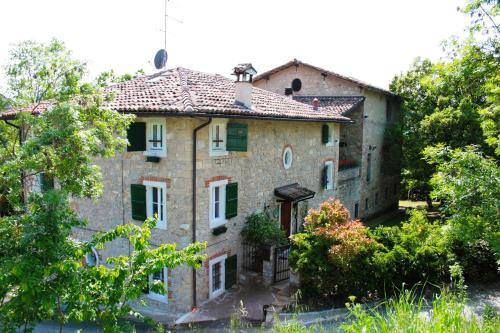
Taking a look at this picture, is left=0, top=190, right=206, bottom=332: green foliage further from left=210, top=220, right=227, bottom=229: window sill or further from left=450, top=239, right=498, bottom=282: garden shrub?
left=450, top=239, right=498, bottom=282: garden shrub

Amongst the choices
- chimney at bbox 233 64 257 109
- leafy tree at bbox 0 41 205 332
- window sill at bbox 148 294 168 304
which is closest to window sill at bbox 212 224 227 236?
window sill at bbox 148 294 168 304

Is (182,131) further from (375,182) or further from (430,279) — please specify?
(375,182)

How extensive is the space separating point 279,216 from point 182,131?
646 centimetres

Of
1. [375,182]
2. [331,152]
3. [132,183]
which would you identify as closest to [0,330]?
[132,183]

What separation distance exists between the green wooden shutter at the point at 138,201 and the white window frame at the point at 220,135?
2433mm

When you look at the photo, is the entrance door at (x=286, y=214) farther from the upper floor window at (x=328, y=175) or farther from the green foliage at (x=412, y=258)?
the green foliage at (x=412, y=258)

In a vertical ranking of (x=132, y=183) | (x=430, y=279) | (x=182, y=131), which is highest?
(x=182, y=131)

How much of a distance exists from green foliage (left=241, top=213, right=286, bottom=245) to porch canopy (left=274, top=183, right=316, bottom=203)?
4.74ft

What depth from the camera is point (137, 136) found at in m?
12.0

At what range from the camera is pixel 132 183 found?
41.4ft

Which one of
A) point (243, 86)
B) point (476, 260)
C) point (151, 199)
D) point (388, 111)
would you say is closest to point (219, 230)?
point (151, 199)

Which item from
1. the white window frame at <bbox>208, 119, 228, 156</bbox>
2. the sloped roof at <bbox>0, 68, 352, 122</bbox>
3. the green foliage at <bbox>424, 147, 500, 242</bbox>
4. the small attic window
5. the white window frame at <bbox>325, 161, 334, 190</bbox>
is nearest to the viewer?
the green foliage at <bbox>424, 147, 500, 242</bbox>

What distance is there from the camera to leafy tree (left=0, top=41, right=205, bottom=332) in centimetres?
562

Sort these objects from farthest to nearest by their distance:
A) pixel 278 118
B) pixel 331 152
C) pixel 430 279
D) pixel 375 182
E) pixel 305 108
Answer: pixel 375 182, pixel 331 152, pixel 305 108, pixel 278 118, pixel 430 279
